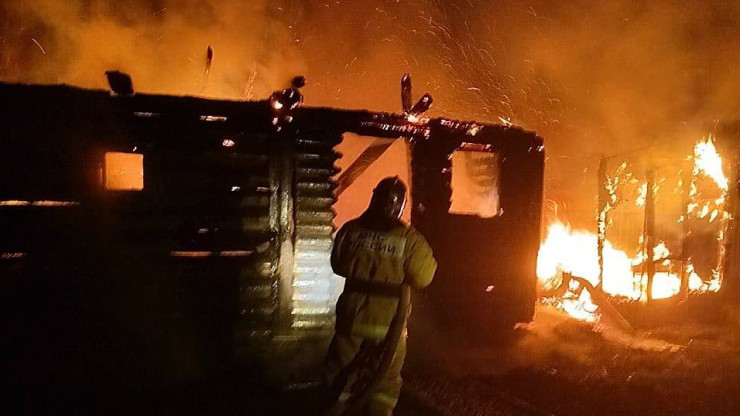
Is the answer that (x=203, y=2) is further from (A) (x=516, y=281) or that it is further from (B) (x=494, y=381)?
(B) (x=494, y=381)

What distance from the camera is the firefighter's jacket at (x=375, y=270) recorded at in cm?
377

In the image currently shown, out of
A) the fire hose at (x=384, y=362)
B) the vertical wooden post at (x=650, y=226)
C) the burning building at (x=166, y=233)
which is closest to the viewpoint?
the fire hose at (x=384, y=362)

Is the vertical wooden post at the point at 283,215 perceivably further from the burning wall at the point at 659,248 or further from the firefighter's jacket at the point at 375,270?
the burning wall at the point at 659,248

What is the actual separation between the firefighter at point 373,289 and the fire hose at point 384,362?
36mm

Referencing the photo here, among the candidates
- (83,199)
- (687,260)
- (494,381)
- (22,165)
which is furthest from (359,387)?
(687,260)

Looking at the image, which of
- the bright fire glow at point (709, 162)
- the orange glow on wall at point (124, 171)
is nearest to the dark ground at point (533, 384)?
the bright fire glow at point (709, 162)

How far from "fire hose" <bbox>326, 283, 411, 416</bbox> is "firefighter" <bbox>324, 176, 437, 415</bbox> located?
4 centimetres

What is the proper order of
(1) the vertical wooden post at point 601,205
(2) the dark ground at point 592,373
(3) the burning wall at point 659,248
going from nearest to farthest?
1. (2) the dark ground at point 592,373
2. (1) the vertical wooden post at point 601,205
3. (3) the burning wall at point 659,248

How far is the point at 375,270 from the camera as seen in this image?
12.4 ft

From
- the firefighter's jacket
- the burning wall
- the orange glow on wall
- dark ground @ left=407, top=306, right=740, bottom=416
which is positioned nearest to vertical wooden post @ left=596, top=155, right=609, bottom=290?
the burning wall

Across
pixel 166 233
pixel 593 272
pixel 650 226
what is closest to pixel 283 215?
pixel 166 233

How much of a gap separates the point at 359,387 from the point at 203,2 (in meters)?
15.0

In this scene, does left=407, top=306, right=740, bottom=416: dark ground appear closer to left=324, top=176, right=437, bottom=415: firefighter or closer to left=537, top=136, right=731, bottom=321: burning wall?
left=537, top=136, right=731, bottom=321: burning wall

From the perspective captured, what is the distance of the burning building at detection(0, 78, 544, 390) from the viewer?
530 centimetres
